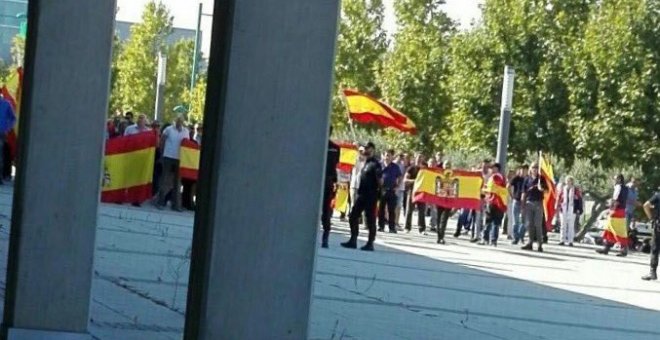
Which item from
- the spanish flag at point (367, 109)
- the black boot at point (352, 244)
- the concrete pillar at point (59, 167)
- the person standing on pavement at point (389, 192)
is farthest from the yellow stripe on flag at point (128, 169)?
the concrete pillar at point (59, 167)

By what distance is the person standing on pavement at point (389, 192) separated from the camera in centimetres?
3319

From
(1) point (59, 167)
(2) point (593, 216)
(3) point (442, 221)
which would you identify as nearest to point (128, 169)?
(3) point (442, 221)

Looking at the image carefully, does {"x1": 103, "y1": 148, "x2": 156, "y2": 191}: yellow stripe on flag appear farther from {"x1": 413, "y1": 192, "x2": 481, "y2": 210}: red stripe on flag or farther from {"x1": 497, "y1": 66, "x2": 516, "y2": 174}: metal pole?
{"x1": 497, "y1": 66, "x2": 516, "y2": 174}: metal pole

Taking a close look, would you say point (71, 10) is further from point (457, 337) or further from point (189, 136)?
point (189, 136)

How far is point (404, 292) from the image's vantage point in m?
18.4

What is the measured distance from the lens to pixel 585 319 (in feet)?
57.2

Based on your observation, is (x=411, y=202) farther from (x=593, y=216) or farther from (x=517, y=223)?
(x=593, y=216)

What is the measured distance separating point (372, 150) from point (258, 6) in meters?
19.0

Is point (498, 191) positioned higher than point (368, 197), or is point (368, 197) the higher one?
point (498, 191)

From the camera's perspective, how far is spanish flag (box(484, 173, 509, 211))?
32.1m

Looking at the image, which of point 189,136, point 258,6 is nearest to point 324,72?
point 258,6

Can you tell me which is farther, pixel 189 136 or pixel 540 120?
pixel 540 120

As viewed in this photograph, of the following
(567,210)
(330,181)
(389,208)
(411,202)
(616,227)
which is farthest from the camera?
(567,210)

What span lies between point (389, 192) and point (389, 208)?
0.74m
